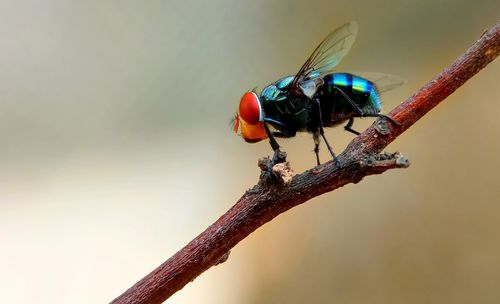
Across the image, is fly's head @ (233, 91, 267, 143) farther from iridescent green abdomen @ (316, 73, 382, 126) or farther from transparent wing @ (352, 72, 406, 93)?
transparent wing @ (352, 72, 406, 93)

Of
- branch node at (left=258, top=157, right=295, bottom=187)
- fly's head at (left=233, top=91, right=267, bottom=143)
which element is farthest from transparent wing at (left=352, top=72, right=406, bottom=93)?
branch node at (left=258, top=157, right=295, bottom=187)

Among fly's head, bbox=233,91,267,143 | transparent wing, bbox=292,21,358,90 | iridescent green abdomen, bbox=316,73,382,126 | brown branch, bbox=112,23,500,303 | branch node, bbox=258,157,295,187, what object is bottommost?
brown branch, bbox=112,23,500,303

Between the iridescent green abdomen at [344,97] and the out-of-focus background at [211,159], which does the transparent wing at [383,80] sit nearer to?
the iridescent green abdomen at [344,97]

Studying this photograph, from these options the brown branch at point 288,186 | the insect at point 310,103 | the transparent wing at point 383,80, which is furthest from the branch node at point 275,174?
the transparent wing at point 383,80

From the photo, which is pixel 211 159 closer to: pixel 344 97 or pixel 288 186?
pixel 344 97

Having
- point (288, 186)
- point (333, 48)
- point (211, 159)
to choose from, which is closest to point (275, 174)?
point (288, 186)

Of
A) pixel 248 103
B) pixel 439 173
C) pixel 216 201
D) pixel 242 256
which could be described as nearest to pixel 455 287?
pixel 439 173

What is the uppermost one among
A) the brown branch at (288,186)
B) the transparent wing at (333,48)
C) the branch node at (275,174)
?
the transparent wing at (333,48)
